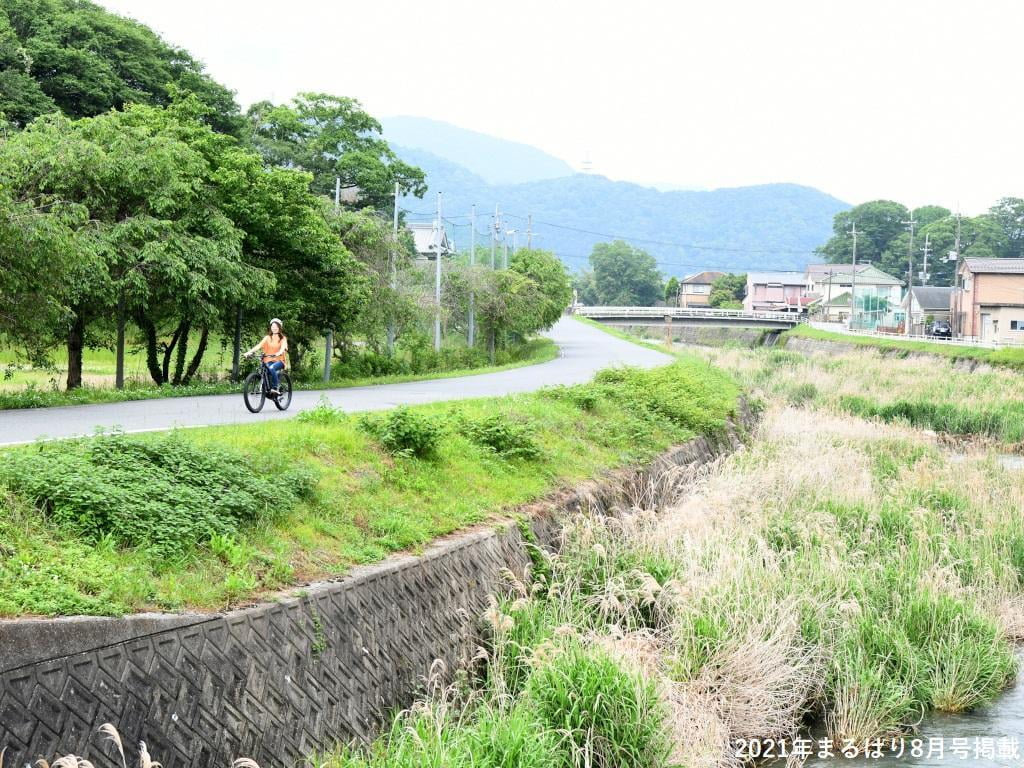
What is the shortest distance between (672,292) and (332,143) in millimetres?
90307

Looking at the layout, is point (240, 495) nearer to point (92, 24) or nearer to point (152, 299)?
point (152, 299)

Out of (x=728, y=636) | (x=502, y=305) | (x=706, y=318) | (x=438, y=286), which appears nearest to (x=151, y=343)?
(x=438, y=286)

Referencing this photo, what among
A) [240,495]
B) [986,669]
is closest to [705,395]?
[986,669]

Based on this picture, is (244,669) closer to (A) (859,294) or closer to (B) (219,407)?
(B) (219,407)

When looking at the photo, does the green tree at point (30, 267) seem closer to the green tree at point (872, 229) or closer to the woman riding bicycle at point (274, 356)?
the woman riding bicycle at point (274, 356)

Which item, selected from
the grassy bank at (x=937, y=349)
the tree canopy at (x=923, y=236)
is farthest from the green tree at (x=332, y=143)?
the tree canopy at (x=923, y=236)

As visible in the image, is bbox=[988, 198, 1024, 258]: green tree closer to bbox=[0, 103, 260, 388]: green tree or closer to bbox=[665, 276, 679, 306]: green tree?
bbox=[665, 276, 679, 306]: green tree

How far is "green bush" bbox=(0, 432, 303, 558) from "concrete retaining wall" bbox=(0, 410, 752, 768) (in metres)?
1.03

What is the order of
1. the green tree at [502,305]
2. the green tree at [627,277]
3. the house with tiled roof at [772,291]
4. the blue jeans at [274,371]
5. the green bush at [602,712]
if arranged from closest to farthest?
1. the green bush at [602,712]
2. the blue jeans at [274,371]
3. the green tree at [502,305]
4. the house with tiled roof at [772,291]
5. the green tree at [627,277]

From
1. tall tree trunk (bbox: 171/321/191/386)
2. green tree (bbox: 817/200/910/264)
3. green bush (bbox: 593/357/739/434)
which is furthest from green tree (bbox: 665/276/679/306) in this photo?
tall tree trunk (bbox: 171/321/191/386)

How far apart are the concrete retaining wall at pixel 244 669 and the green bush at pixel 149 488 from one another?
103 centimetres

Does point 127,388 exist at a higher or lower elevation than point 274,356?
lower

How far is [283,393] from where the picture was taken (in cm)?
1722

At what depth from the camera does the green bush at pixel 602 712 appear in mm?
7039
